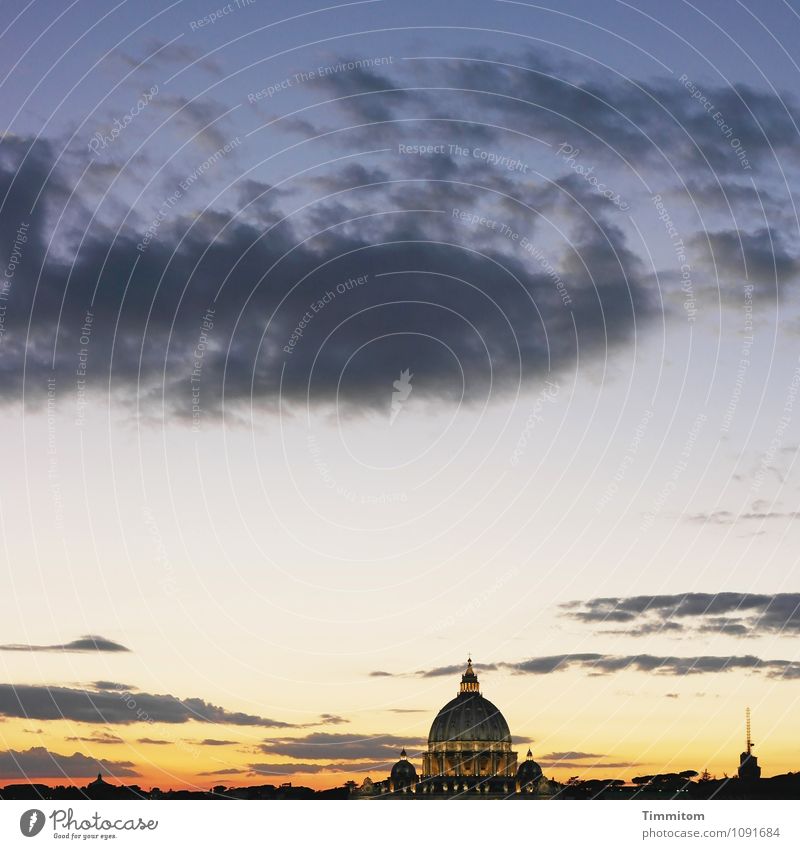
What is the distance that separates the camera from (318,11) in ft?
214
